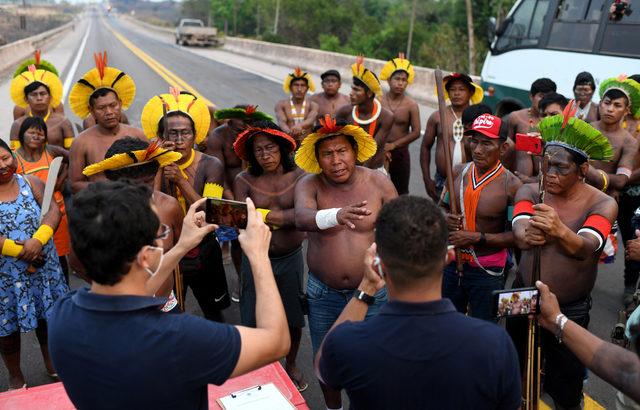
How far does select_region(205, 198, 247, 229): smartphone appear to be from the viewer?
8.27 feet

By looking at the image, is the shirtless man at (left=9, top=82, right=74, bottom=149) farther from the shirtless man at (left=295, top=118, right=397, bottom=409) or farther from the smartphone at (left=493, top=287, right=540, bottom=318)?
the smartphone at (left=493, top=287, right=540, bottom=318)

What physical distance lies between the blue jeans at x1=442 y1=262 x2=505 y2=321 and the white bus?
5402 millimetres

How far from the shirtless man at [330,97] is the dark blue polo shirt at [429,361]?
20.4 feet

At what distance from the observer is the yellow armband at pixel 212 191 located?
420 cm

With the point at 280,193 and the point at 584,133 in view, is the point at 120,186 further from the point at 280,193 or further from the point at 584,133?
the point at 584,133

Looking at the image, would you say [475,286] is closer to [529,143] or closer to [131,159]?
[529,143]

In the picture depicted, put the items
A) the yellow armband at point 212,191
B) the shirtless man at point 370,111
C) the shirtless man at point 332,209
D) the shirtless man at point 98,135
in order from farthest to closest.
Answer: the shirtless man at point 370,111 < the shirtless man at point 98,135 < the yellow armband at point 212,191 < the shirtless man at point 332,209

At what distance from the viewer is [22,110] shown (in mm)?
7121

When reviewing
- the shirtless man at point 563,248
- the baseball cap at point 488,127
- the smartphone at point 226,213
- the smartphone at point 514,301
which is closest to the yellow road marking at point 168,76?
the baseball cap at point 488,127

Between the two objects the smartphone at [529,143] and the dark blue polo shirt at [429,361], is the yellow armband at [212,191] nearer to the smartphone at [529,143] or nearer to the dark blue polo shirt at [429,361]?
the smartphone at [529,143]

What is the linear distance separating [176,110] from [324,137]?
1.63 m

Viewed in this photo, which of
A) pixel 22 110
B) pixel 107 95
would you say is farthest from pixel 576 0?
pixel 22 110

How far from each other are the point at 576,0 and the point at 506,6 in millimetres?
22888


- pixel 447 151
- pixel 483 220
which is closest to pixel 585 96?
pixel 483 220
